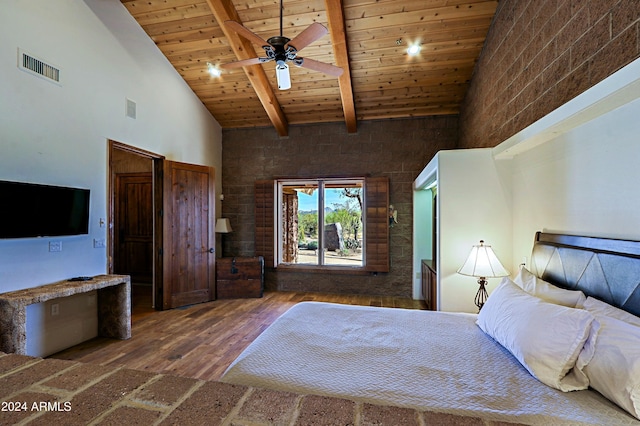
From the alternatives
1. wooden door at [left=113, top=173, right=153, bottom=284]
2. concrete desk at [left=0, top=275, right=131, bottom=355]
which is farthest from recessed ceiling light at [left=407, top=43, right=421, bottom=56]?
wooden door at [left=113, top=173, right=153, bottom=284]

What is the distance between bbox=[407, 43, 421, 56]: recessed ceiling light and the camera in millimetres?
3830

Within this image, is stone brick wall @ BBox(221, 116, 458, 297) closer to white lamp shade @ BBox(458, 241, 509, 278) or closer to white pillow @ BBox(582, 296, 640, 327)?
white lamp shade @ BBox(458, 241, 509, 278)

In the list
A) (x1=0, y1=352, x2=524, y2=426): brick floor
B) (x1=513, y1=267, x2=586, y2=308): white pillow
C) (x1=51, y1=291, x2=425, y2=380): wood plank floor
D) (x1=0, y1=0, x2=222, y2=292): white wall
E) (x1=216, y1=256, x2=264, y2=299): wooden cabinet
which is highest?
(x1=0, y1=0, x2=222, y2=292): white wall

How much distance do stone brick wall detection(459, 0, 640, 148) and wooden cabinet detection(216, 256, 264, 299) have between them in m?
3.91

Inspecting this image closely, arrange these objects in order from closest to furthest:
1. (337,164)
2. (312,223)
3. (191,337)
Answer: (191,337), (337,164), (312,223)

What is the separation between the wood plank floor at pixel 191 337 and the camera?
2697 mm

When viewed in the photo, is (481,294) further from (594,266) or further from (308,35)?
(308,35)

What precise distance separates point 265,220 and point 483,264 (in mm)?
3803

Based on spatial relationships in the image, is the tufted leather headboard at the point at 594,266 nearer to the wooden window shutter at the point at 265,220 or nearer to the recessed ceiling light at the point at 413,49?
the recessed ceiling light at the point at 413,49

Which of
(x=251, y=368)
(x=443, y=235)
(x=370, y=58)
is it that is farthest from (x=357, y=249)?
(x=251, y=368)

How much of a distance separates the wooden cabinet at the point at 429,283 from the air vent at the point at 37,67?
4692 millimetres

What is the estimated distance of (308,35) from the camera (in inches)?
105

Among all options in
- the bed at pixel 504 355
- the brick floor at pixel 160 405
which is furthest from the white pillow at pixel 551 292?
the brick floor at pixel 160 405

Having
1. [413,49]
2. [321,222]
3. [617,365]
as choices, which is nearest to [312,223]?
[321,222]
